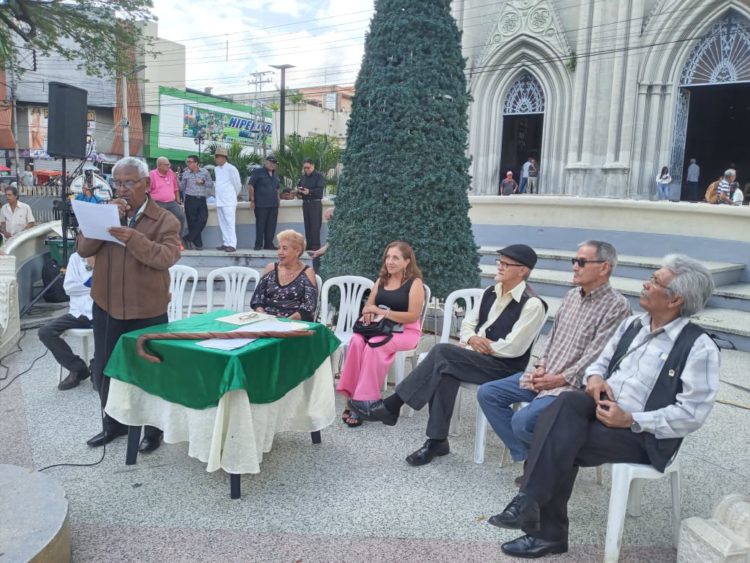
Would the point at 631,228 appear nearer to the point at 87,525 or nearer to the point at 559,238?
the point at 559,238

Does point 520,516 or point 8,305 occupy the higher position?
point 8,305

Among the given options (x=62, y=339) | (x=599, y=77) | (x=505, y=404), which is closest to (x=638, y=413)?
(x=505, y=404)

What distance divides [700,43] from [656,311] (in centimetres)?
1297

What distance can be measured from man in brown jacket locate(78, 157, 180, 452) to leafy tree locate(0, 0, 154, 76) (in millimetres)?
9657

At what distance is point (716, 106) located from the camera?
17.9m

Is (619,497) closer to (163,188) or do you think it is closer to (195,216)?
(163,188)

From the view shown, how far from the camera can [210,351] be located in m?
3.07

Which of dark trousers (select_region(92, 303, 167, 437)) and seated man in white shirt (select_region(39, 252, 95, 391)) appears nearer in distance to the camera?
dark trousers (select_region(92, 303, 167, 437))

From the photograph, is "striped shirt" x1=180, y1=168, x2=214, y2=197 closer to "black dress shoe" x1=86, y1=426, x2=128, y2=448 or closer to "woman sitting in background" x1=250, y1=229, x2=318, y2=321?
"woman sitting in background" x1=250, y1=229, x2=318, y2=321

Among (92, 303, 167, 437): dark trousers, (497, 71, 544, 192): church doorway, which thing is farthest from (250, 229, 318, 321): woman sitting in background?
(497, 71, 544, 192): church doorway

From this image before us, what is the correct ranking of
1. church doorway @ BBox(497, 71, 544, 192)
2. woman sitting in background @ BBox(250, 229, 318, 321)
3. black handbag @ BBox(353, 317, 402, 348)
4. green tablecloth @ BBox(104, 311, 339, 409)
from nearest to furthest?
green tablecloth @ BBox(104, 311, 339, 409)
black handbag @ BBox(353, 317, 402, 348)
woman sitting in background @ BBox(250, 229, 318, 321)
church doorway @ BBox(497, 71, 544, 192)

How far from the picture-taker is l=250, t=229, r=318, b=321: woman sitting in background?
14.9ft

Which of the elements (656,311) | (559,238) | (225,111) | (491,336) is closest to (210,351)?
(491,336)

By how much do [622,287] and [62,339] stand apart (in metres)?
6.07
